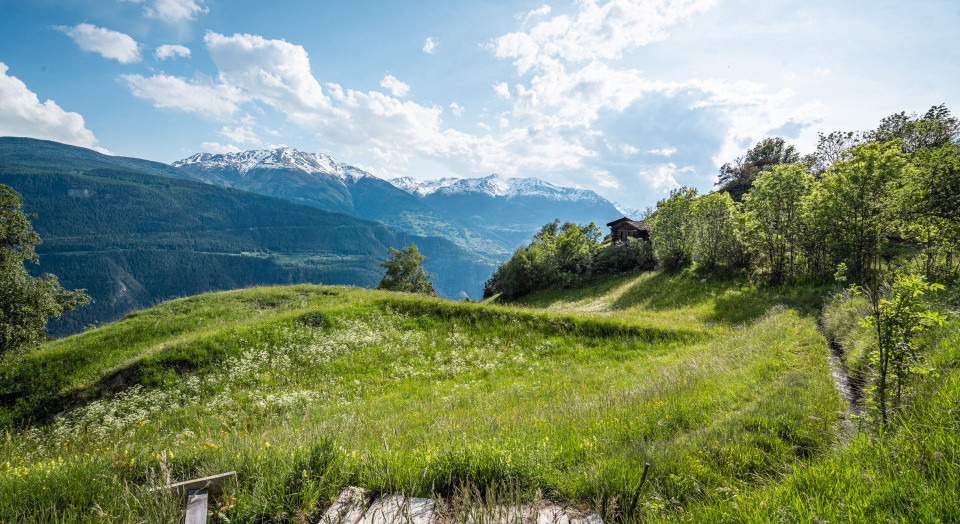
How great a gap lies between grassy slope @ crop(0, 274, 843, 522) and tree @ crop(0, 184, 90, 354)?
129 cm

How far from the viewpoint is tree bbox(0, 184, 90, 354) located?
18734mm

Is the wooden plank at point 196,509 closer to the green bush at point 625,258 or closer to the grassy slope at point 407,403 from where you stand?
the grassy slope at point 407,403

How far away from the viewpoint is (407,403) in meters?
12.6

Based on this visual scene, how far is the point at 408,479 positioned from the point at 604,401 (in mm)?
5683

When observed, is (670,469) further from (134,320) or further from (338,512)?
(134,320)

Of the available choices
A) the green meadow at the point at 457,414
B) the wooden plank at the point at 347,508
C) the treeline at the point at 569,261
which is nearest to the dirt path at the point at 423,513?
the wooden plank at the point at 347,508

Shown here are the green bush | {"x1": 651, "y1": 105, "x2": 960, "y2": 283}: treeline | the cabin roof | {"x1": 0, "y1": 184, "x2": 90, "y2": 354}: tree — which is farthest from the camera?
the cabin roof

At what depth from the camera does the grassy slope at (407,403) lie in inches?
172

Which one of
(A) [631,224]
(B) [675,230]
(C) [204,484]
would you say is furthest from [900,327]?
(A) [631,224]

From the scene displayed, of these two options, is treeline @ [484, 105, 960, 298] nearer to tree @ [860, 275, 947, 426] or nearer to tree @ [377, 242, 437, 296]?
tree @ [860, 275, 947, 426]

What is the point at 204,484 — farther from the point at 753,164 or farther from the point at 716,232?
the point at 753,164

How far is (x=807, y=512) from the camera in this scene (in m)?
2.88

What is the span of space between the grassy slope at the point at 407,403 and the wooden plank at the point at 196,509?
0.22 meters

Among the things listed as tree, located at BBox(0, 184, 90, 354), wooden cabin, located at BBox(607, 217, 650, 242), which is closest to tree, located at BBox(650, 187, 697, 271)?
wooden cabin, located at BBox(607, 217, 650, 242)
